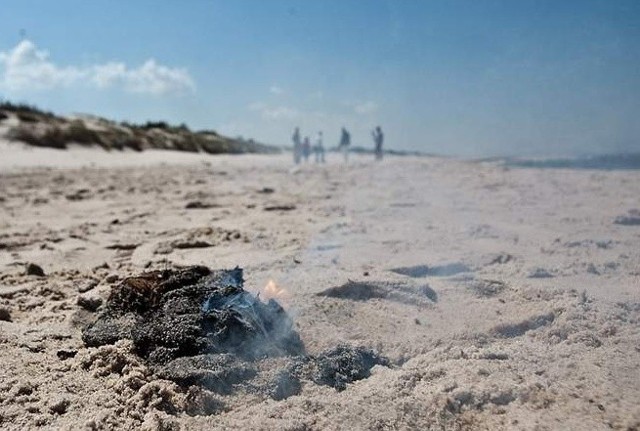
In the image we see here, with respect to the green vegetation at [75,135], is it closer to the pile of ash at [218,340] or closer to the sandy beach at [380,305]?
the sandy beach at [380,305]

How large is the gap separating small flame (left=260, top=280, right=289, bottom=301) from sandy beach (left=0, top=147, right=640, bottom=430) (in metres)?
0.03

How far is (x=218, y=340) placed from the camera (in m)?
2.19

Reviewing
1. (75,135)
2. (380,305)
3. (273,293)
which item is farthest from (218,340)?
(75,135)

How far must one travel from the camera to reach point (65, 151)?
52.4ft

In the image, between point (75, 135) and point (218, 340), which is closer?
point (218, 340)

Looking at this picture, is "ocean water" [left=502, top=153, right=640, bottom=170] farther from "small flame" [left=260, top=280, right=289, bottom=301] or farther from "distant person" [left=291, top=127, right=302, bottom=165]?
"small flame" [left=260, top=280, right=289, bottom=301]

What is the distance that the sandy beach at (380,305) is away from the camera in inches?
69.5

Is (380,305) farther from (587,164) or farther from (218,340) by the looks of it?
(587,164)

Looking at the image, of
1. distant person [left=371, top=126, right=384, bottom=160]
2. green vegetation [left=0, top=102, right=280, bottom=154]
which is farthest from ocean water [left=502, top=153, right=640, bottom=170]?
green vegetation [left=0, top=102, right=280, bottom=154]

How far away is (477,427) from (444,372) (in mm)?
335

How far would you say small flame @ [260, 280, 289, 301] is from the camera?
2.82 metres

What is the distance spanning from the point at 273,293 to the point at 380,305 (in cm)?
58

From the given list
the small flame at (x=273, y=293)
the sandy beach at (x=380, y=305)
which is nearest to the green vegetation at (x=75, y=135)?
the sandy beach at (x=380, y=305)

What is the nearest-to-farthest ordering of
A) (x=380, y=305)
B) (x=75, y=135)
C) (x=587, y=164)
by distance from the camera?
(x=380, y=305), (x=587, y=164), (x=75, y=135)
